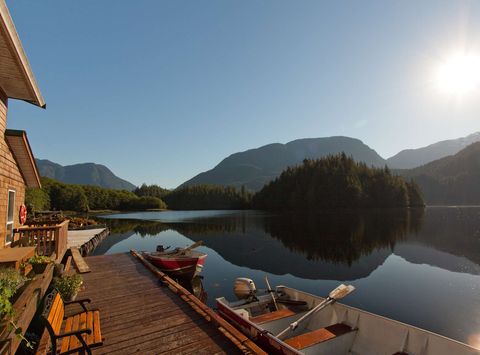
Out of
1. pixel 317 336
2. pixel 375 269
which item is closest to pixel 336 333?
pixel 317 336

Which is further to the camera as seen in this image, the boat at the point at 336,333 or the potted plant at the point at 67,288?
the potted plant at the point at 67,288

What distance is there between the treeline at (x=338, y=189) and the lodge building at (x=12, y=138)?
104289 millimetres

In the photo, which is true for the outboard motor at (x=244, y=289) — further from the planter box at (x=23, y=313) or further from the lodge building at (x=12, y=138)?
the lodge building at (x=12, y=138)

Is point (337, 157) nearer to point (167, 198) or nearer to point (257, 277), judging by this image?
point (167, 198)

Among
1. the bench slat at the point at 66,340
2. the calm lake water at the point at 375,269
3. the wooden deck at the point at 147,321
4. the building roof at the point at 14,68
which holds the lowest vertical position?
the calm lake water at the point at 375,269

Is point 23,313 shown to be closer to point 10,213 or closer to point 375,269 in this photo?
point 10,213

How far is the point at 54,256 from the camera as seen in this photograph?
42.3 feet

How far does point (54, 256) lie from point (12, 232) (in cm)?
213

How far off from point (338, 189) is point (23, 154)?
355 ft

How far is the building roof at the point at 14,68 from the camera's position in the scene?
742cm

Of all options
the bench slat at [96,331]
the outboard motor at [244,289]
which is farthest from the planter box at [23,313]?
the outboard motor at [244,289]

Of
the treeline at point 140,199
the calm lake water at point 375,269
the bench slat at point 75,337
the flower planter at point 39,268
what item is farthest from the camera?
the treeline at point 140,199

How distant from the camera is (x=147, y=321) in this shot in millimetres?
7641

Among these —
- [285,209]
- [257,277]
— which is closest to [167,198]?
[285,209]
